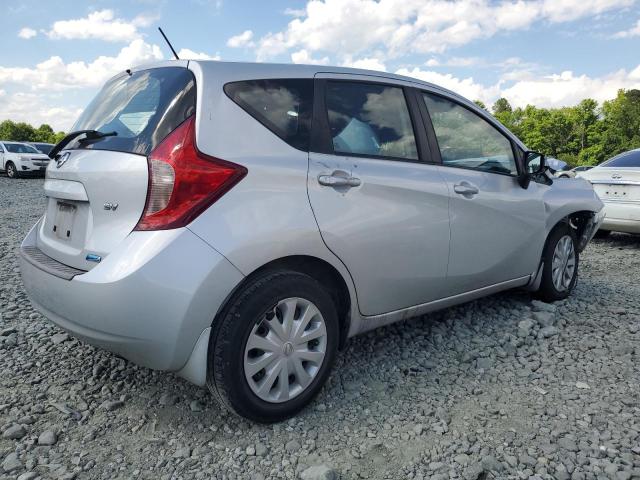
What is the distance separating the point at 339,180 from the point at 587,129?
68.8 meters

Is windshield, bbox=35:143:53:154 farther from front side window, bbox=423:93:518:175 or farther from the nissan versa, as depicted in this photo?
front side window, bbox=423:93:518:175

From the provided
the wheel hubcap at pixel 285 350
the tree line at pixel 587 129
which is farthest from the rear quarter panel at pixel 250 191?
the tree line at pixel 587 129

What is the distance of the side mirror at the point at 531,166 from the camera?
3.81m

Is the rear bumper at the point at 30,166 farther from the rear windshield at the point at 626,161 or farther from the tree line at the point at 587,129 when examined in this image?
the tree line at the point at 587,129

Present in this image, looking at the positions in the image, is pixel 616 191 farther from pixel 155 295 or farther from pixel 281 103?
pixel 155 295

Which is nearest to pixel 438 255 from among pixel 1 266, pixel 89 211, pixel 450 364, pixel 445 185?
pixel 445 185

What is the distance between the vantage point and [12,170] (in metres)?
21.4

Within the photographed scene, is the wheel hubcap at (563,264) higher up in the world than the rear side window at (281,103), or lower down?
lower down

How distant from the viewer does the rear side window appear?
95.1 inches

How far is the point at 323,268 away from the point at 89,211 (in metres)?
1.14

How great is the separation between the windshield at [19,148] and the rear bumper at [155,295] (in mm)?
22879

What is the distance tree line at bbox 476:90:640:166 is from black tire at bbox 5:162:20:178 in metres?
50.5

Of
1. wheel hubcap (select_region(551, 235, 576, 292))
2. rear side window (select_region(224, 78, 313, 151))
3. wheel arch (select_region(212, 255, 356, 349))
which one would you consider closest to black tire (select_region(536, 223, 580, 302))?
wheel hubcap (select_region(551, 235, 576, 292))

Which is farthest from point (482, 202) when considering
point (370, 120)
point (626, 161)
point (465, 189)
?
point (626, 161)
